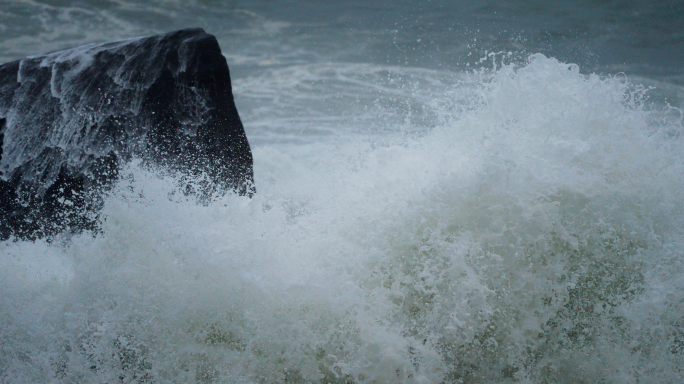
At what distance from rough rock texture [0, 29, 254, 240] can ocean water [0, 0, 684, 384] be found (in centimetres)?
19

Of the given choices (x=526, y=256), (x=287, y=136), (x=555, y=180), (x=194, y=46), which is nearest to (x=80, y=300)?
(x=194, y=46)

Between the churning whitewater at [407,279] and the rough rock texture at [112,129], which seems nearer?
the churning whitewater at [407,279]

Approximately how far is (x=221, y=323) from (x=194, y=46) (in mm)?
1630

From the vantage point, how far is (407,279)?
2244mm

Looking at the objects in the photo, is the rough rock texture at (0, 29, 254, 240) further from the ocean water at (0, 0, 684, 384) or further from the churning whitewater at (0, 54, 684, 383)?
the churning whitewater at (0, 54, 684, 383)

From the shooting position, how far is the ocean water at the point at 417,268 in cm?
212

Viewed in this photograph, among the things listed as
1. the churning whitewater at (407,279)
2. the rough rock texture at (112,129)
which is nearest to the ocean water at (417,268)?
the churning whitewater at (407,279)

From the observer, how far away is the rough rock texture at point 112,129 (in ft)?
9.79

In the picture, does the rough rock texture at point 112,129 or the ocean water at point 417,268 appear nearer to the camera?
the ocean water at point 417,268

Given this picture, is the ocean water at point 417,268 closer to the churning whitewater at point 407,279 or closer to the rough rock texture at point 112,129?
the churning whitewater at point 407,279

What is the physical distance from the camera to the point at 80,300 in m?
2.25

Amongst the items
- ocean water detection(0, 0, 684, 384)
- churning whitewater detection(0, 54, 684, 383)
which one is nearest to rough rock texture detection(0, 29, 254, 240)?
ocean water detection(0, 0, 684, 384)

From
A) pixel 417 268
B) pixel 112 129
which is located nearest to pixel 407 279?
pixel 417 268

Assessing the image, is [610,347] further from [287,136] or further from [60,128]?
[287,136]
